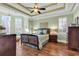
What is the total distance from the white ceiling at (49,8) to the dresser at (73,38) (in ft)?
1.73

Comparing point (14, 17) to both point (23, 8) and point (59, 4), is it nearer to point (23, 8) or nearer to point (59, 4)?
point (23, 8)

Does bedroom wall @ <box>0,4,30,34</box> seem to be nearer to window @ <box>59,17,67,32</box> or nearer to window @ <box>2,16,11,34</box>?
window @ <box>2,16,11,34</box>

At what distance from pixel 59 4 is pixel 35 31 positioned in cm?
98

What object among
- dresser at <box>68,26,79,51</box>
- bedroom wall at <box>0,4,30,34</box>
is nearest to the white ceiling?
bedroom wall at <box>0,4,30,34</box>

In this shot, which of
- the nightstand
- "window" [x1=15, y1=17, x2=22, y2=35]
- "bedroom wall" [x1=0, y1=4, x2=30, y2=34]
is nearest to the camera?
"bedroom wall" [x1=0, y1=4, x2=30, y2=34]

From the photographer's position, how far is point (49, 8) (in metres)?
2.88

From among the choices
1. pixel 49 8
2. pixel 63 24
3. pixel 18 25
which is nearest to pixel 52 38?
pixel 63 24

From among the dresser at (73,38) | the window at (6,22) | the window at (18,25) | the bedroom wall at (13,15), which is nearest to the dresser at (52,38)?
the dresser at (73,38)

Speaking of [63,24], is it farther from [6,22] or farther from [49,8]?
[6,22]

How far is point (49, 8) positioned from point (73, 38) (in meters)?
1.15

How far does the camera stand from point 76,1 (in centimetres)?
249

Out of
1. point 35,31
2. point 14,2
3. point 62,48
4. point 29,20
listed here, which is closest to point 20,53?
point 35,31

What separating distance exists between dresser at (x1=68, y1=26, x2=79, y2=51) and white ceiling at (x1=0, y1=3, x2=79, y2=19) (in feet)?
1.73

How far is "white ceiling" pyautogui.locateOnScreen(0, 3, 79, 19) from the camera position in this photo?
268cm
